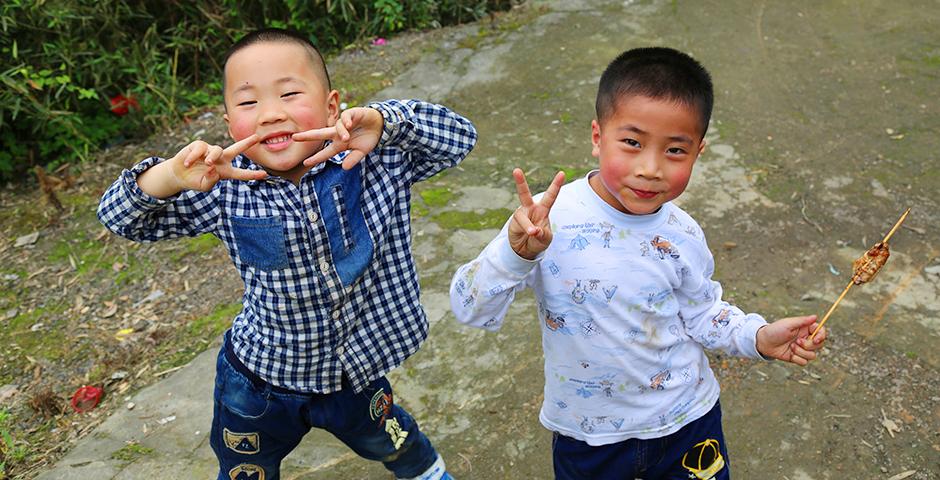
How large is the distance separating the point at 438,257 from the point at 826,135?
2.46 meters

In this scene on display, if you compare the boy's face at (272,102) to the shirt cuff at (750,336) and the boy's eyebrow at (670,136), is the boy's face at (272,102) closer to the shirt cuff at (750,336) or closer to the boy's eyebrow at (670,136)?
the boy's eyebrow at (670,136)

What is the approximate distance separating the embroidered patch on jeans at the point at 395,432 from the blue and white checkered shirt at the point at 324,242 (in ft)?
0.68

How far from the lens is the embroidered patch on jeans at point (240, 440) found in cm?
220

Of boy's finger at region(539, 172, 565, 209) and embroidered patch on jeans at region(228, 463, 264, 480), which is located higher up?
boy's finger at region(539, 172, 565, 209)

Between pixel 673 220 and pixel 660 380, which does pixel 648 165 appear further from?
pixel 660 380

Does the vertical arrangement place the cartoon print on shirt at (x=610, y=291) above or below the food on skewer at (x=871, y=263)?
above

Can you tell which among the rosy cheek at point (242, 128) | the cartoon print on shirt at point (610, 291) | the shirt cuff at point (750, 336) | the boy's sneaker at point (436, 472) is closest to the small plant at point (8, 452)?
the boy's sneaker at point (436, 472)

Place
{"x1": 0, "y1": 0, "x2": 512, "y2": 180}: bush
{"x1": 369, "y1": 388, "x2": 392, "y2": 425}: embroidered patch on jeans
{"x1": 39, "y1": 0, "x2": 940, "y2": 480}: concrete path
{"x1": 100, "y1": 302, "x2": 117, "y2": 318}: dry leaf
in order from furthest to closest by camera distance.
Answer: {"x1": 0, "y1": 0, "x2": 512, "y2": 180}: bush
{"x1": 100, "y1": 302, "x2": 117, "y2": 318}: dry leaf
{"x1": 39, "y1": 0, "x2": 940, "y2": 480}: concrete path
{"x1": 369, "y1": 388, "x2": 392, "y2": 425}: embroidered patch on jeans

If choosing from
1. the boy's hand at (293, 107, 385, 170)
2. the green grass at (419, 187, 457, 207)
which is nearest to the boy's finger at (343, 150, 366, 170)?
the boy's hand at (293, 107, 385, 170)

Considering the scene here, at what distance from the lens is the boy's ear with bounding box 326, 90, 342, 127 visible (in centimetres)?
211


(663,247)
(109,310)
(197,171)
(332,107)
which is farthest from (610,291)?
(109,310)

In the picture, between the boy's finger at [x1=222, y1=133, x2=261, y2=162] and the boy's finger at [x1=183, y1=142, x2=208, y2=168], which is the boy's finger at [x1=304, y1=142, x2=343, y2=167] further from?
the boy's finger at [x1=183, y1=142, x2=208, y2=168]

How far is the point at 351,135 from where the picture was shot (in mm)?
1996

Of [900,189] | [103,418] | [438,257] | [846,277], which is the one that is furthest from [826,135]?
[103,418]
